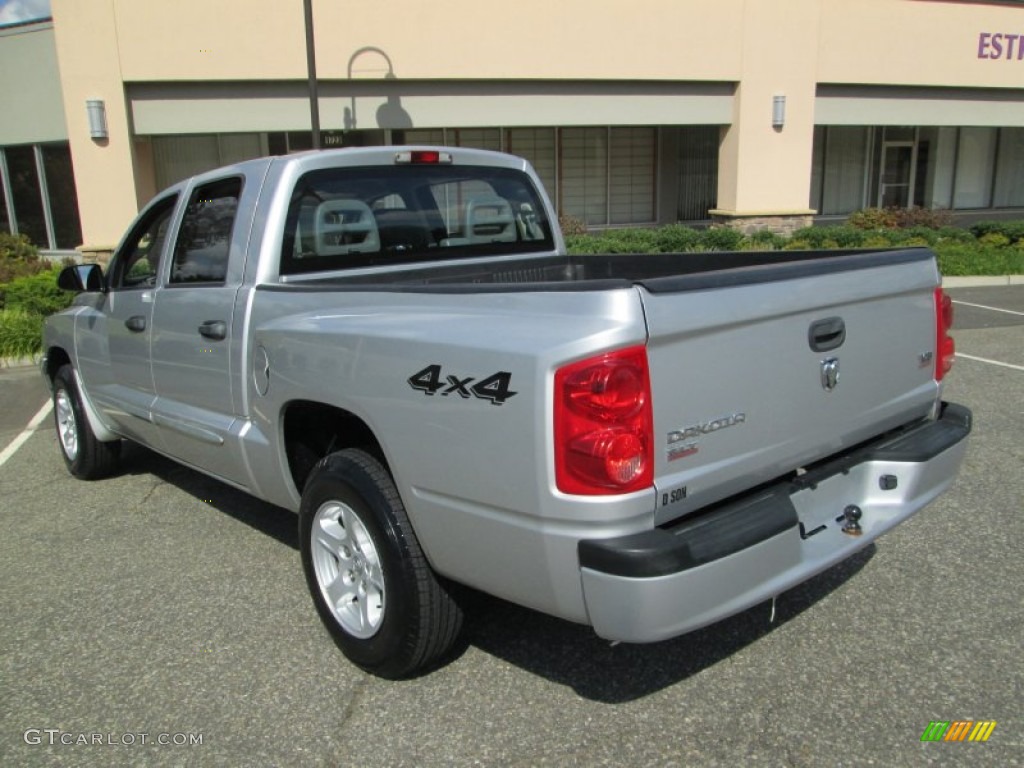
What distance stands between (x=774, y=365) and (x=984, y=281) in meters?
13.5

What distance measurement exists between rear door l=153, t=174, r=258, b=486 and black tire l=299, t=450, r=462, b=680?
2.44 feet

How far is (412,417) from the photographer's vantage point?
2.70 m

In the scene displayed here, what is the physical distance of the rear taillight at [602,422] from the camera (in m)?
2.26

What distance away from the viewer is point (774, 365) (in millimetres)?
2619

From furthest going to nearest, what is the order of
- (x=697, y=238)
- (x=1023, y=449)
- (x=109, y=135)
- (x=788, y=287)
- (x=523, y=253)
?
(x=697, y=238)
(x=109, y=135)
(x=1023, y=449)
(x=523, y=253)
(x=788, y=287)

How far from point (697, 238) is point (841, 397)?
13407mm

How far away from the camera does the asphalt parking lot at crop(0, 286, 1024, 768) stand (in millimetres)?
2707

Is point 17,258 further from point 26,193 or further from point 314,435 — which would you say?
point 314,435

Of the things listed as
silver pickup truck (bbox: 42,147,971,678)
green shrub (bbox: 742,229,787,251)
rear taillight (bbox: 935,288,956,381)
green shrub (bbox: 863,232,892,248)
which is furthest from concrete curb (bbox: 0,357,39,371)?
green shrub (bbox: 863,232,892,248)

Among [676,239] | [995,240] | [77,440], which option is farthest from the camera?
[995,240]

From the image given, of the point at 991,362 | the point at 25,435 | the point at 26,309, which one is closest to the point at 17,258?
the point at 26,309

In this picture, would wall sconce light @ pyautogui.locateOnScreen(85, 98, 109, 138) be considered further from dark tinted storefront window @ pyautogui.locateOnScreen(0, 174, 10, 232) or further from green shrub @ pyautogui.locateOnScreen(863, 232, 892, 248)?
green shrub @ pyautogui.locateOnScreen(863, 232, 892, 248)

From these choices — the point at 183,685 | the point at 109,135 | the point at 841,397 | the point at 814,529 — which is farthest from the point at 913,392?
the point at 109,135

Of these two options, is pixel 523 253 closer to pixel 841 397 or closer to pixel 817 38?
pixel 841 397
